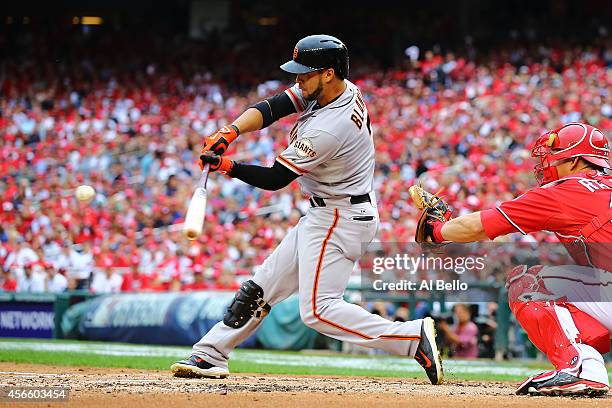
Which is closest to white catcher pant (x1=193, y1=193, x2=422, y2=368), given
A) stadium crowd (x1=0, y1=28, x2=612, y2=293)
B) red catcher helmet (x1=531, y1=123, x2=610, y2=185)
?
red catcher helmet (x1=531, y1=123, x2=610, y2=185)

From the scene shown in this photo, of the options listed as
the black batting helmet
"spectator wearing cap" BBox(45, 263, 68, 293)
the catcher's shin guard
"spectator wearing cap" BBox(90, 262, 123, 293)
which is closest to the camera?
the catcher's shin guard

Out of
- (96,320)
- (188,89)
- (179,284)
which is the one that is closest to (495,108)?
(179,284)

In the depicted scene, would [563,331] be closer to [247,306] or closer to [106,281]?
[247,306]

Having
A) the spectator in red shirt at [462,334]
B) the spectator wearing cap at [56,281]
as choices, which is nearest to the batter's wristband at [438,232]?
the spectator in red shirt at [462,334]

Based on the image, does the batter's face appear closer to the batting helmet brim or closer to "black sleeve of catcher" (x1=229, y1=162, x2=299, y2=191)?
the batting helmet brim

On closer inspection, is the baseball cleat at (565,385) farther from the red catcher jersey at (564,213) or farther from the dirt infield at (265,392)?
the red catcher jersey at (564,213)

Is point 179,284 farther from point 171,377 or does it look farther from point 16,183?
point 171,377
